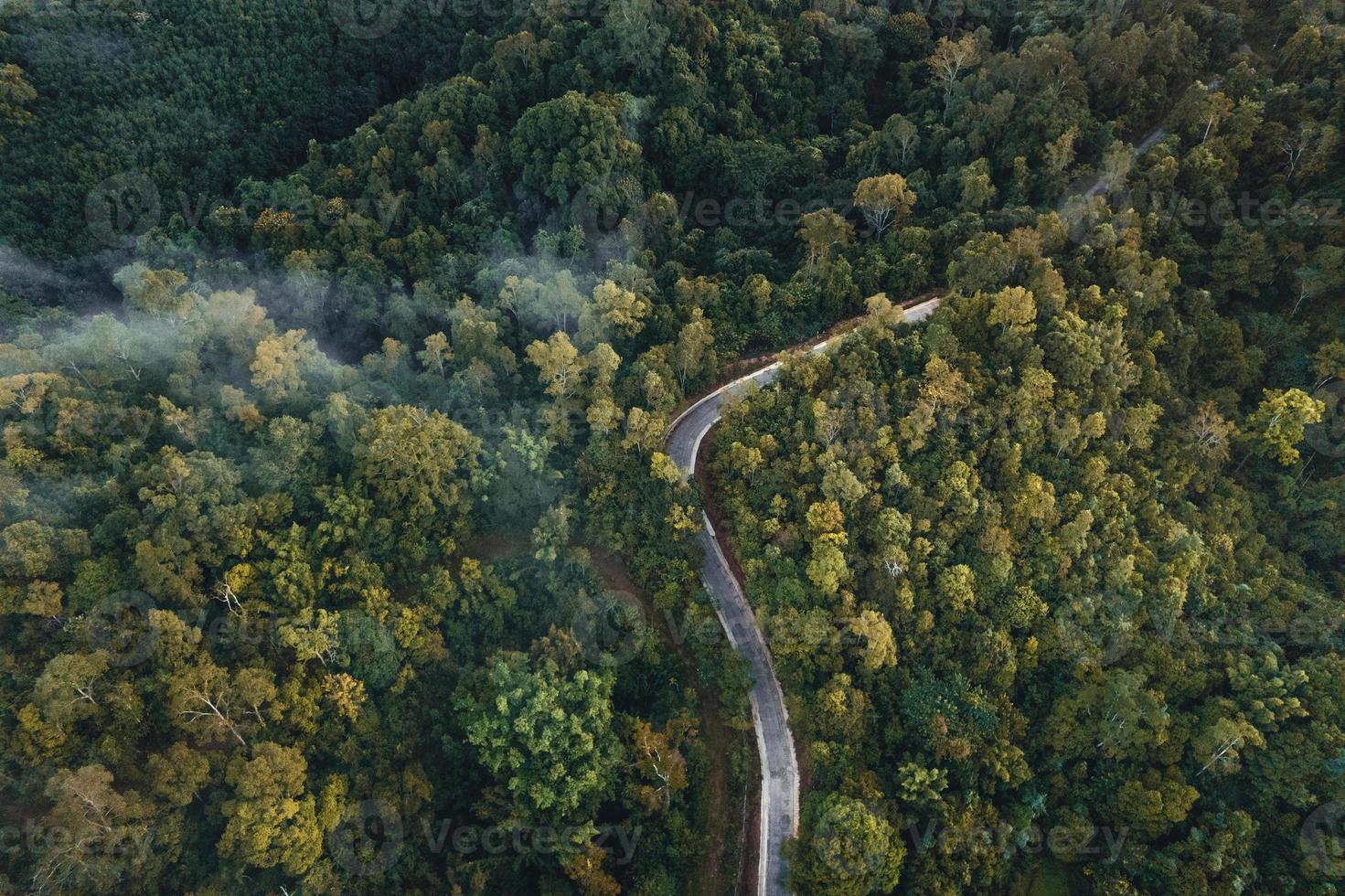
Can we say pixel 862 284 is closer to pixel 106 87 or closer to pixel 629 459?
pixel 629 459

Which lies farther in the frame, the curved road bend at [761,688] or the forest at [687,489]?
the curved road bend at [761,688]

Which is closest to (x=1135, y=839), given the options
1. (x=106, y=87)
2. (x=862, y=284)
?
(x=862, y=284)

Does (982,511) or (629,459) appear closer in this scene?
(982,511)

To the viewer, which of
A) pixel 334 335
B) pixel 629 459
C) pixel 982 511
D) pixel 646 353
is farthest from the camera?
pixel 334 335

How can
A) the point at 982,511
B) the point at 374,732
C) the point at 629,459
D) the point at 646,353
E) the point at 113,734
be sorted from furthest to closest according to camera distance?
the point at 646,353 → the point at 629,459 → the point at 982,511 → the point at 374,732 → the point at 113,734
